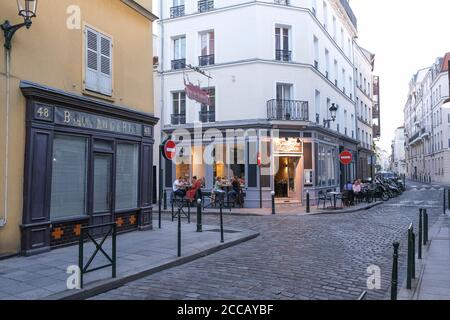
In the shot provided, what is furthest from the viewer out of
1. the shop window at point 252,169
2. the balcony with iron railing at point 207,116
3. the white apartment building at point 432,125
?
the white apartment building at point 432,125

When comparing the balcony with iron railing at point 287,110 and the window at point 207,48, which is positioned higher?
the window at point 207,48

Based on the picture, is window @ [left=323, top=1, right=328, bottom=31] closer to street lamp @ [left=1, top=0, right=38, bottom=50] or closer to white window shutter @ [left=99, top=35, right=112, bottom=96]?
white window shutter @ [left=99, top=35, right=112, bottom=96]

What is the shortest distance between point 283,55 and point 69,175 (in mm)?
14772

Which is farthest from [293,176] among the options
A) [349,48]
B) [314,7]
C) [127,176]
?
[349,48]

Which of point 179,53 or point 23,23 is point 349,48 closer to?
point 179,53

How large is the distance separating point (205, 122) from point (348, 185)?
26.0 feet

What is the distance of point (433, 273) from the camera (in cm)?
660

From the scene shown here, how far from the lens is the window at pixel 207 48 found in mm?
21569

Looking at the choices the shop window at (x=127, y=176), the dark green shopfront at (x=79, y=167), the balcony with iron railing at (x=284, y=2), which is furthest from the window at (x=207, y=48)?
the shop window at (x=127, y=176)

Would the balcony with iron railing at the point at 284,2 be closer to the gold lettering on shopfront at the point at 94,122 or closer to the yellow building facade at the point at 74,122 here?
the yellow building facade at the point at 74,122

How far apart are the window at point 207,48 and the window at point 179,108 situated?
2092mm
